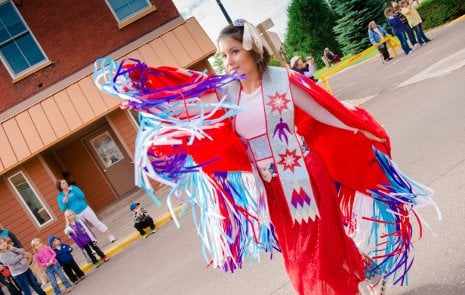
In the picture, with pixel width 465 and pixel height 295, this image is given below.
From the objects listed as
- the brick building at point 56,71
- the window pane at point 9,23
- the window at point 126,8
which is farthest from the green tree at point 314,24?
the window pane at point 9,23

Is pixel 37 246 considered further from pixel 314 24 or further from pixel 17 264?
pixel 314 24

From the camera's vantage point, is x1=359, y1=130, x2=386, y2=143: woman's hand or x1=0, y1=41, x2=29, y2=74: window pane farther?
x1=0, y1=41, x2=29, y2=74: window pane

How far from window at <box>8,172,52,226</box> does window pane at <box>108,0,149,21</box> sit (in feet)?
19.2

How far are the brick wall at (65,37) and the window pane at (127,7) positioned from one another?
260mm

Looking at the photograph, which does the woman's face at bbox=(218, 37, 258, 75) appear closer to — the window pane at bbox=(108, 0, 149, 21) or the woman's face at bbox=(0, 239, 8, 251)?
the woman's face at bbox=(0, 239, 8, 251)

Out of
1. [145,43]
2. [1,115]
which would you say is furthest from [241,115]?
[1,115]

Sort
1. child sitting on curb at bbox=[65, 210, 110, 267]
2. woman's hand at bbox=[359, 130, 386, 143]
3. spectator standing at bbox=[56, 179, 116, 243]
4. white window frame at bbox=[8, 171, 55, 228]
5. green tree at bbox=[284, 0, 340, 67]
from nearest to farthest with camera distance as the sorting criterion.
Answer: woman's hand at bbox=[359, 130, 386, 143] < child sitting on curb at bbox=[65, 210, 110, 267] < spectator standing at bbox=[56, 179, 116, 243] < white window frame at bbox=[8, 171, 55, 228] < green tree at bbox=[284, 0, 340, 67]

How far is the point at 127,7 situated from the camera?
1286cm

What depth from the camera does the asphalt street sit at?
2.85 m

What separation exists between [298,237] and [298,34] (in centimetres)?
4648

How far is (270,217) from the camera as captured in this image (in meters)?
2.37

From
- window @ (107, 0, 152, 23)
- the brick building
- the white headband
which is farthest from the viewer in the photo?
window @ (107, 0, 152, 23)

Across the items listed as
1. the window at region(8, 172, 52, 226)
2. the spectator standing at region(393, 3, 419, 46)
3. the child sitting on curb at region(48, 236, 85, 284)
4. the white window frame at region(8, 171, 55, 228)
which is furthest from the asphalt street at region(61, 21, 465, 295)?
the window at region(8, 172, 52, 226)

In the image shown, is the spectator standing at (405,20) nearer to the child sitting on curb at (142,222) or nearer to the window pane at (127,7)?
the window pane at (127,7)
